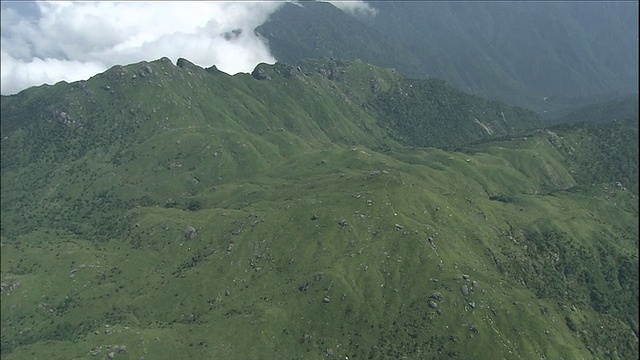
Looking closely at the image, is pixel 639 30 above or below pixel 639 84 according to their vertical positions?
above

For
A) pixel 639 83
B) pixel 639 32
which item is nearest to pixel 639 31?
pixel 639 32

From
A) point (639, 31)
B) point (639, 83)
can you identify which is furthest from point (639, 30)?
point (639, 83)

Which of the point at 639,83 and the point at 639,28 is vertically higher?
the point at 639,28

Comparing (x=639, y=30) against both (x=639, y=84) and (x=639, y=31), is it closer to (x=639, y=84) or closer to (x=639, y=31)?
(x=639, y=31)

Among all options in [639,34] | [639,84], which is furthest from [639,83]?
[639,34]

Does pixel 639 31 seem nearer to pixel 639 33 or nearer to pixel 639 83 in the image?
pixel 639 33

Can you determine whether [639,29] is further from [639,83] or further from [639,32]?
[639,83]

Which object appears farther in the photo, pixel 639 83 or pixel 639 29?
pixel 639 29

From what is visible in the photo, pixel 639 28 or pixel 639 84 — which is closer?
pixel 639 84
